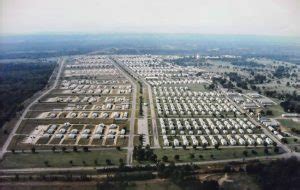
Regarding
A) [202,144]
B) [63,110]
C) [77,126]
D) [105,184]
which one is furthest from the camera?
[63,110]

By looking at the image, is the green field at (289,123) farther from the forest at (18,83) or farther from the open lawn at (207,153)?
the forest at (18,83)

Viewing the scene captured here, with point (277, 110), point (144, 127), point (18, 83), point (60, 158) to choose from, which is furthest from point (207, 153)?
point (18, 83)

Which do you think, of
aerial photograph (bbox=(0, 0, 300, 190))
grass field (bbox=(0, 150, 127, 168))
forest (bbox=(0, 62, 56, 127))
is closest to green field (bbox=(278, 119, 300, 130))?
aerial photograph (bbox=(0, 0, 300, 190))

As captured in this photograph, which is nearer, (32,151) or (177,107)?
(32,151)

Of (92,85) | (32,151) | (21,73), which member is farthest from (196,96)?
(21,73)

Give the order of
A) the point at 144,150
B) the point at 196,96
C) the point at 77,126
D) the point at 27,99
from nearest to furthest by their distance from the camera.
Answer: the point at 144,150 → the point at 77,126 → the point at 27,99 → the point at 196,96

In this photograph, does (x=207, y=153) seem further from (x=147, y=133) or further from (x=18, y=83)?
(x=18, y=83)

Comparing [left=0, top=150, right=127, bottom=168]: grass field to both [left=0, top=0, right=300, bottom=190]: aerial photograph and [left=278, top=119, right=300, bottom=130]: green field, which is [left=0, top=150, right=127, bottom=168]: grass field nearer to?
[left=0, top=0, right=300, bottom=190]: aerial photograph

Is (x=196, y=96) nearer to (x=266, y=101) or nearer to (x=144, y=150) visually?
(x=266, y=101)
